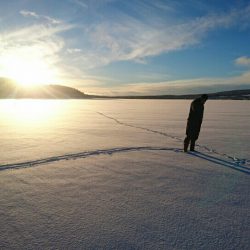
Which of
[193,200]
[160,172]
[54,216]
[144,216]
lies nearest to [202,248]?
[144,216]

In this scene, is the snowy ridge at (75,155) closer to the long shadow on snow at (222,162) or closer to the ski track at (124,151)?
the ski track at (124,151)

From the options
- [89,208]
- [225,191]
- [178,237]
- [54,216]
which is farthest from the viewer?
[225,191]

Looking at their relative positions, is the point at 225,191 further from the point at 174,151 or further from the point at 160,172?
the point at 174,151

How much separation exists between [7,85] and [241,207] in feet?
472

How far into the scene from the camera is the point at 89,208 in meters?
3.30

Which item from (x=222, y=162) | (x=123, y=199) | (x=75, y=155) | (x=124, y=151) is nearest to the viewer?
(x=123, y=199)

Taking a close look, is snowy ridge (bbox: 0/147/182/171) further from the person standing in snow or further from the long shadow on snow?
the long shadow on snow

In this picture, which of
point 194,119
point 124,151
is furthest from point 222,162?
point 124,151

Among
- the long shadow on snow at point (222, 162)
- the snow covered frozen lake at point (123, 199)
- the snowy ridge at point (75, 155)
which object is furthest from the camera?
the snowy ridge at point (75, 155)

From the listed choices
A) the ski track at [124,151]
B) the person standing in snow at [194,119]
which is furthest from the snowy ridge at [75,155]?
the person standing in snow at [194,119]

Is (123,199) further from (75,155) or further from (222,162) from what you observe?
(222,162)

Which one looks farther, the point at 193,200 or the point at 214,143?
the point at 214,143

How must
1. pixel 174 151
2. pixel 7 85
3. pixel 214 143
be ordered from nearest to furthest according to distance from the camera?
1. pixel 174 151
2. pixel 214 143
3. pixel 7 85

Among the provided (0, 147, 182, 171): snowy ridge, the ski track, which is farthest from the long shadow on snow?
(0, 147, 182, 171): snowy ridge
